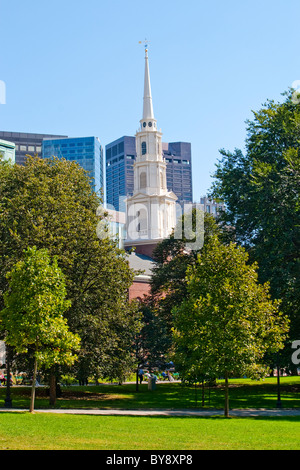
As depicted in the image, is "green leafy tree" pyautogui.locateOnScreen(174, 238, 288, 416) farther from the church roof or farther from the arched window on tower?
the arched window on tower

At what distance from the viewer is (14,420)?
77.5ft

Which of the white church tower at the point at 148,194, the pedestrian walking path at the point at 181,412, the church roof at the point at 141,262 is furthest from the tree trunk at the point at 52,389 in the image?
the white church tower at the point at 148,194

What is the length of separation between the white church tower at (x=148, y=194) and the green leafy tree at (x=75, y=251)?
170 ft

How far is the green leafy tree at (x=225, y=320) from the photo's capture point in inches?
1096

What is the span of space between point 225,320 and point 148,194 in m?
64.7

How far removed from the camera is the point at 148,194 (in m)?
92.1

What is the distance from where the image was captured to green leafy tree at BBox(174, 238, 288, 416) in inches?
1096

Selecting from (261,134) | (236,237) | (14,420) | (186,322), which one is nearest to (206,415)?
(186,322)

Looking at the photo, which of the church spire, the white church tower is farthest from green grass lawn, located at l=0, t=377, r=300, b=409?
the church spire

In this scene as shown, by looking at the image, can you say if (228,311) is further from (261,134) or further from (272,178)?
(261,134)

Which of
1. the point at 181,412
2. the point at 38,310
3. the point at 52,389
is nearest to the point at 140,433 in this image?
the point at 38,310

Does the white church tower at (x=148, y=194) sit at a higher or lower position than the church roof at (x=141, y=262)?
higher

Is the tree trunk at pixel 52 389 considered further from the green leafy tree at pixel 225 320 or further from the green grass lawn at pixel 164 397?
the green leafy tree at pixel 225 320
